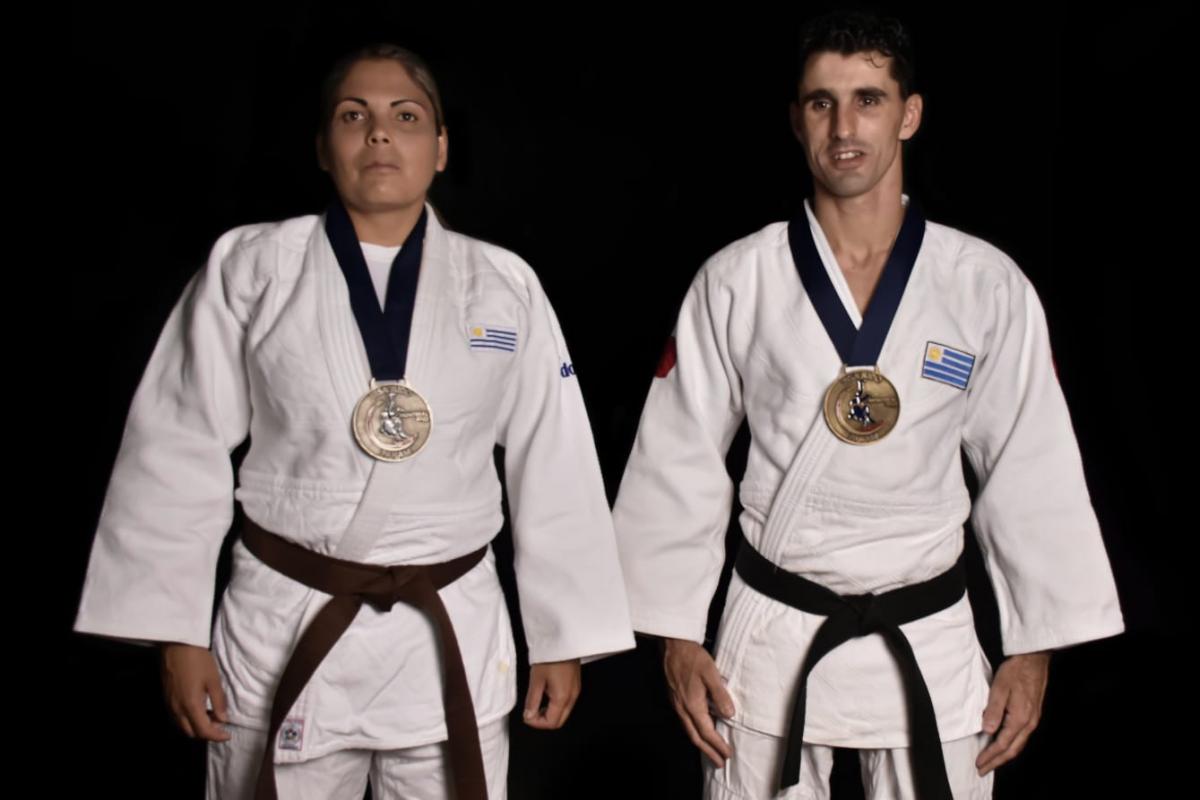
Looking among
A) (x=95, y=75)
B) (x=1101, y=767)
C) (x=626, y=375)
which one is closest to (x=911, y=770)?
(x=1101, y=767)

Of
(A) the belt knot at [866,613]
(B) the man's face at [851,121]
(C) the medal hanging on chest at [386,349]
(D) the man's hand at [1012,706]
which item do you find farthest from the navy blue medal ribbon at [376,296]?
(D) the man's hand at [1012,706]

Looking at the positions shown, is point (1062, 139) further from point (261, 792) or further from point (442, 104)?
point (261, 792)

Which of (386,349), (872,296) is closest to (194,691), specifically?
(386,349)

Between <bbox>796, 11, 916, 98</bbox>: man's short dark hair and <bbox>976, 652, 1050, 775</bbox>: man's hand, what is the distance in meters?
1.15

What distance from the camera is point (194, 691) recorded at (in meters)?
2.36

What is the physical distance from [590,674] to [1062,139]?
5.86 feet

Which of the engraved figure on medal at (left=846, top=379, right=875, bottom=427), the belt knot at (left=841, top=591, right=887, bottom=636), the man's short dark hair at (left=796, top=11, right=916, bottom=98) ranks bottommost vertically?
the belt knot at (left=841, top=591, right=887, bottom=636)

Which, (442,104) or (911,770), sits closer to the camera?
(911,770)

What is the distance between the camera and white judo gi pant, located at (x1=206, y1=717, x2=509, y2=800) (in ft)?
7.77

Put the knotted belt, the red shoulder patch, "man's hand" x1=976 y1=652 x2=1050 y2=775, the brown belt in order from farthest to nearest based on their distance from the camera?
1. the red shoulder patch
2. "man's hand" x1=976 y1=652 x2=1050 y2=775
3. the knotted belt
4. the brown belt

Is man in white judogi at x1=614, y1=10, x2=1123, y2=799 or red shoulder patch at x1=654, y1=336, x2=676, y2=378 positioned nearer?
man in white judogi at x1=614, y1=10, x2=1123, y2=799

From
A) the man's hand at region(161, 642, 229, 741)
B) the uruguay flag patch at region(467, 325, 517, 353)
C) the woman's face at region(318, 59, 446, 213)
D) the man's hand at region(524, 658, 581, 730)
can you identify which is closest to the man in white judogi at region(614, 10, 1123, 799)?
the man's hand at region(524, 658, 581, 730)

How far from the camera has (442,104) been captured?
2701 mm

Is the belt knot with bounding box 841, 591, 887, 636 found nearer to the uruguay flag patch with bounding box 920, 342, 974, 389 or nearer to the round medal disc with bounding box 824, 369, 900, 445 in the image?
the round medal disc with bounding box 824, 369, 900, 445
